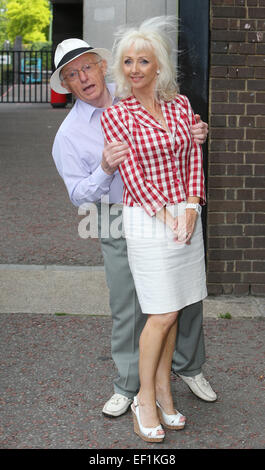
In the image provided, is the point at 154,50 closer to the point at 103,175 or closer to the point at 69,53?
the point at 69,53

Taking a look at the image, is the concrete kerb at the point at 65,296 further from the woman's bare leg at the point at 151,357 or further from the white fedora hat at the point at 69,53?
A: the white fedora hat at the point at 69,53

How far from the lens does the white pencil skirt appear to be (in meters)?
3.93

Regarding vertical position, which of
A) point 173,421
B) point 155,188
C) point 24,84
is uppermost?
point 24,84

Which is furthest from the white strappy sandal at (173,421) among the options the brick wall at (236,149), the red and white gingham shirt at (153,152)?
the brick wall at (236,149)

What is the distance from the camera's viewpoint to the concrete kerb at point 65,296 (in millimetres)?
6203

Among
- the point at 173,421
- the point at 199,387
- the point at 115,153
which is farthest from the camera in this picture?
the point at 199,387

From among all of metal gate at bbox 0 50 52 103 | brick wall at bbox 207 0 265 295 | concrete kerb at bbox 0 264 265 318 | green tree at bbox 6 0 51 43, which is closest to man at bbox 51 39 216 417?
concrete kerb at bbox 0 264 265 318

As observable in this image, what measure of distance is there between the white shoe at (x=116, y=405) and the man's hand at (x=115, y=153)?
1.27m

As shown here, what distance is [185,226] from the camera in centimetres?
393

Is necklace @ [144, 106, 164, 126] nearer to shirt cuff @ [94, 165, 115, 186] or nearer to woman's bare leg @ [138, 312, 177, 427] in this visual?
shirt cuff @ [94, 165, 115, 186]

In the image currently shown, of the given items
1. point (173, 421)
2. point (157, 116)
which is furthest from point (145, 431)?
point (157, 116)

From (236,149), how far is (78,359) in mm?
2152

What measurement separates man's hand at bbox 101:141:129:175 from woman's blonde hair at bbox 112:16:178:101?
0.30m

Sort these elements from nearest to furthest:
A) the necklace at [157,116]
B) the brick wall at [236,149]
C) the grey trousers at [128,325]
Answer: the necklace at [157,116], the grey trousers at [128,325], the brick wall at [236,149]
